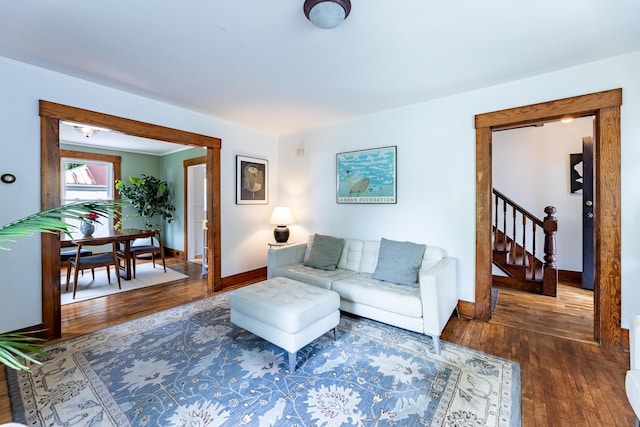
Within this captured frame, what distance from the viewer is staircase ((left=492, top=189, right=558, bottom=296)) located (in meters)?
3.59

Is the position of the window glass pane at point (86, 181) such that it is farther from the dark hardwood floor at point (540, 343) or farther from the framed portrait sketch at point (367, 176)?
the framed portrait sketch at point (367, 176)

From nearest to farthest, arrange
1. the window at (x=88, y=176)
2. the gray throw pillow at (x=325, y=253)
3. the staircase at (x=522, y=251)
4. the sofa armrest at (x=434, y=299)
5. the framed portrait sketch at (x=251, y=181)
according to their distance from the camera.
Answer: the sofa armrest at (x=434, y=299)
the gray throw pillow at (x=325, y=253)
the staircase at (x=522, y=251)
the framed portrait sketch at (x=251, y=181)
the window at (x=88, y=176)

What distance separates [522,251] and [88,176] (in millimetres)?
7676

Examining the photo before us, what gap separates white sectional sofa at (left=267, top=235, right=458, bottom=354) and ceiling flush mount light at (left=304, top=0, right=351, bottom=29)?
1915mm

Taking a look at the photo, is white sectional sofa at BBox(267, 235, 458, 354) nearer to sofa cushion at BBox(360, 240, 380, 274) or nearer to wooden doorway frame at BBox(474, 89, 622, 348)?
sofa cushion at BBox(360, 240, 380, 274)

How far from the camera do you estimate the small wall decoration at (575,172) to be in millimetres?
4023

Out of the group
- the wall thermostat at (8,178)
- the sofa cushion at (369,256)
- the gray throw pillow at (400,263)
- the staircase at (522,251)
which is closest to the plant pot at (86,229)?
the wall thermostat at (8,178)

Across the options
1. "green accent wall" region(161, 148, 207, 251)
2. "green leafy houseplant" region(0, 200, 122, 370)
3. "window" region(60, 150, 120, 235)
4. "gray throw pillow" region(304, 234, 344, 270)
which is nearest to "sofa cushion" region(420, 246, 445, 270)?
"gray throw pillow" region(304, 234, 344, 270)

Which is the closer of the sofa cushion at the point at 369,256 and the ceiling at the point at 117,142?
the sofa cushion at the point at 369,256

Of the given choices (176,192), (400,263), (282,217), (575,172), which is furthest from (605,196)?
(176,192)

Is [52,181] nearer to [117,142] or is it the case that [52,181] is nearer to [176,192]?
[117,142]

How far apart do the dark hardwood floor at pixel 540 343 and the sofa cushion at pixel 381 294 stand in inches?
19.0

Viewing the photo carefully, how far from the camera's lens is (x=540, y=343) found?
7.75 ft

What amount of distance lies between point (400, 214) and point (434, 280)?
1.22 meters
